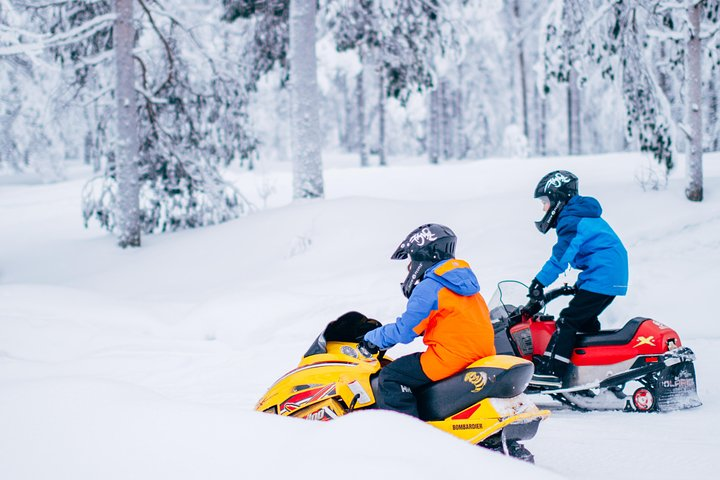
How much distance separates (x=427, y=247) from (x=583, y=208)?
7.24 feet

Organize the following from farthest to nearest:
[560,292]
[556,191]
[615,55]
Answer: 1. [615,55]
2. [560,292]
3. [556,191]

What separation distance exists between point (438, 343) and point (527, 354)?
2159 mm

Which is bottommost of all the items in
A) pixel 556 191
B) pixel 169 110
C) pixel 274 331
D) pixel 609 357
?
pixel 274 331

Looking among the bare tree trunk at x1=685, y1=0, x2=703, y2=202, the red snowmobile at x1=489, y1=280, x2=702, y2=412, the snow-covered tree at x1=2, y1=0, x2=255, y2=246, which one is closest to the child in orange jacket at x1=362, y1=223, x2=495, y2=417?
the red snowmobile at x1=489, y1=280, x2=702, y2=412

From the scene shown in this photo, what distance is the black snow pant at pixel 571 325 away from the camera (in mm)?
5566

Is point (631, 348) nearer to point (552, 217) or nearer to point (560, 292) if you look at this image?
point (560, 292)

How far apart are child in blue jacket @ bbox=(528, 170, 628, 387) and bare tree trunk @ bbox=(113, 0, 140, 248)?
28.6 ft

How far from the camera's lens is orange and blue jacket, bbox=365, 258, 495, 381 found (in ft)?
12.7

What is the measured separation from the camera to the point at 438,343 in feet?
12.9

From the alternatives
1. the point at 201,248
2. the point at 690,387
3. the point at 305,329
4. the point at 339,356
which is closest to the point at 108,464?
the point at 339,356

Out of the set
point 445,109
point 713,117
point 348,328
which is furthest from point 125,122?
point 445,109

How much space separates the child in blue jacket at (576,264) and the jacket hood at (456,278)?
1.93m

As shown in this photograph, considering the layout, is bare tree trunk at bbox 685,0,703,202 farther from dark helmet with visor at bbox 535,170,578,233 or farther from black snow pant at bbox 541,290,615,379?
black snow pant at bbox 541,290,615,379

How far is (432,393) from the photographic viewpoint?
13.1ft
